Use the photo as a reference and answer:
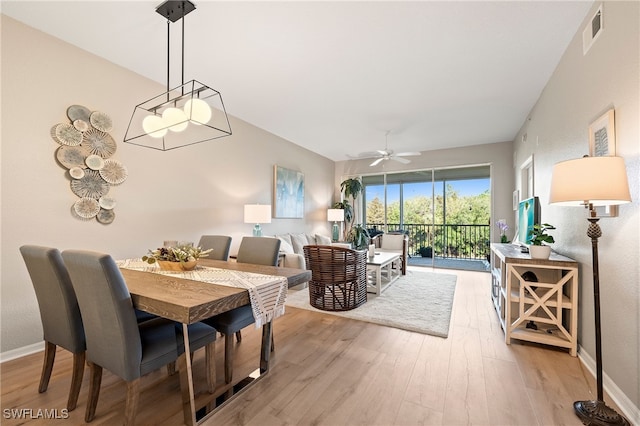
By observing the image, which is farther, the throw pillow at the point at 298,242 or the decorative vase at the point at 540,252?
the throw pillow at the point at 298,242

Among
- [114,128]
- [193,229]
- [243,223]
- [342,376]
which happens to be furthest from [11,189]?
[342,376]

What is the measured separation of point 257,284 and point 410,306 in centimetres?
253

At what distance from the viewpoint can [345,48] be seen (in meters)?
2.66

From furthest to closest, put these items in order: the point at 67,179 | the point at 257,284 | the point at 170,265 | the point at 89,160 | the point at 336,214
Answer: the point at 336,214 < the point at 89,160 < the point at 67,179 < the point at 170,265 < the point at 257,284

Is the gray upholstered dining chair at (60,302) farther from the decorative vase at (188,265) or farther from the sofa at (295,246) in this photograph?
the sofa at (295,246)

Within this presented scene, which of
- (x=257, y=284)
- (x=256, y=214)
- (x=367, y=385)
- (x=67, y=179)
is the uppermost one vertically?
(x=67, y=179)

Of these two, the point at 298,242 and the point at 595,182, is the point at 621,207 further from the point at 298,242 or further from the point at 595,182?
the point at 298,242

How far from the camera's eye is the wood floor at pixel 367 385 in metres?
1.62

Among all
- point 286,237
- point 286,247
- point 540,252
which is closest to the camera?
point 540,252

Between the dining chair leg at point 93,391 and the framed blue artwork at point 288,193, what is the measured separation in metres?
3.93

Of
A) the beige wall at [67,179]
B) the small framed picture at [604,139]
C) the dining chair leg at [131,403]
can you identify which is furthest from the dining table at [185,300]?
the small framed picture at [604,139]

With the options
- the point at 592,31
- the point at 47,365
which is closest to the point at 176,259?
the point at 47,365

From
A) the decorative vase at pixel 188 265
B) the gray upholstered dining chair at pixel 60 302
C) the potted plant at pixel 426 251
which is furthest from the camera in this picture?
the potted plant at pixel 426 251

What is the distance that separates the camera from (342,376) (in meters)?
2.03
